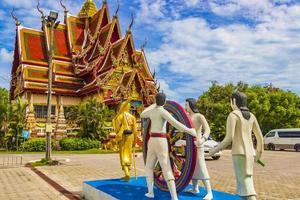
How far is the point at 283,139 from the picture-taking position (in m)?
28.7

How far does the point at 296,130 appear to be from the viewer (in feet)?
89.8

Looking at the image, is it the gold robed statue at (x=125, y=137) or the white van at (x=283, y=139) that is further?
the white van at (x=283, y=139)

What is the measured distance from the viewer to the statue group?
446cm

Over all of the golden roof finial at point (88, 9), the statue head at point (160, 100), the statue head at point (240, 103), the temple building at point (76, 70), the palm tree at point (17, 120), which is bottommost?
the statue head at point (240, 103)

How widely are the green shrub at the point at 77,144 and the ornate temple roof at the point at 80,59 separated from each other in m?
5.63

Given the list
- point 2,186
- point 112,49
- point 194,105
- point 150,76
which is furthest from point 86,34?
point 194,105

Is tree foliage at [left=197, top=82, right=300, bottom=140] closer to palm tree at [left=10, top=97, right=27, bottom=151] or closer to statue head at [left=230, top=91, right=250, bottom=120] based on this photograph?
palm tree at [left=10, top=97, right=27, bottom=151]

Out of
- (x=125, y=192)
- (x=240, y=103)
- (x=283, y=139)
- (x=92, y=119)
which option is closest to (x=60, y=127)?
(x=92, y=119)

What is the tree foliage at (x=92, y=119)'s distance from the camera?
2656 centimetres

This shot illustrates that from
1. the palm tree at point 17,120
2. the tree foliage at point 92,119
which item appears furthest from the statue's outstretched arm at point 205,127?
the palm tree at point 17,120

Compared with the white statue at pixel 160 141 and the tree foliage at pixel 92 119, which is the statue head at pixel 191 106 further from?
the tree foliage at pixel 92 119

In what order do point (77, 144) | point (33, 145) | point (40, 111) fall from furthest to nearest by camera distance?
point (40, 111) → point (77, 144) → point (33, 145)

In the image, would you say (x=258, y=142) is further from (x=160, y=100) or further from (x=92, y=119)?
(x=92, y=119)

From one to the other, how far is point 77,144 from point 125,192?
67.6 ft
